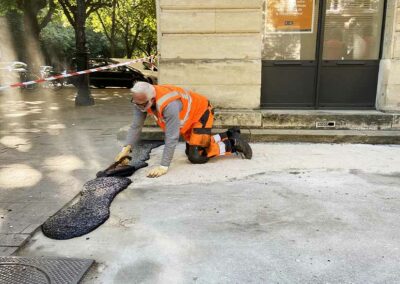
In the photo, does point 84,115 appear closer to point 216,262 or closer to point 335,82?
point 335,82

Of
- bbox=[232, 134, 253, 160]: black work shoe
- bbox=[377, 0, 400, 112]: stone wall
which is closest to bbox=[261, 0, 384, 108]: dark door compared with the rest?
bbox=[377, 0, 400, 112]: stone wall

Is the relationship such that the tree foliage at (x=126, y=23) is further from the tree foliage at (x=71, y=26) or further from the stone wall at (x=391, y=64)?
the stone wall at (x=391, y=64)

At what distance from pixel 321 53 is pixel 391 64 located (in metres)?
1.10

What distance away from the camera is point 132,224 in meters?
3.46

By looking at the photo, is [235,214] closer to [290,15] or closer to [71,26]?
[290,15]

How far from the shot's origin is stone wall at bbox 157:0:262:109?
20.6 feet

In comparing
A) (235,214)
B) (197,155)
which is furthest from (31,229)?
(197,155)

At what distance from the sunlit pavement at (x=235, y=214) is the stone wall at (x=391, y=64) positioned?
0.96 m

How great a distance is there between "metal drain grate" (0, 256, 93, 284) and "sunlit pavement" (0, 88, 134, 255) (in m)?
0.25

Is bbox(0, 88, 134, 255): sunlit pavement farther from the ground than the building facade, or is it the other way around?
the building facade

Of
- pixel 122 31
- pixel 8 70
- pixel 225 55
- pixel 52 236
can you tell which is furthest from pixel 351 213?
pixel 122 31

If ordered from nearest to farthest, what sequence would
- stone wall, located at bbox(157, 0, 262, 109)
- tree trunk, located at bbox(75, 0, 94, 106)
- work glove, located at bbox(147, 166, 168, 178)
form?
work glove, located at bbox(147, 166, 168, 178) < stone wall, located at bbox(157, 0, 262, 109) < tree trunk, located at bbox(75, 0, 94, 106)

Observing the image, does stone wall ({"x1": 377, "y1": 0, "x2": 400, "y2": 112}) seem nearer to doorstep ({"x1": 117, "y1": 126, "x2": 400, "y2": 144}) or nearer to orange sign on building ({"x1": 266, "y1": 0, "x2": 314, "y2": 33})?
doorstep ({"x1": 117, "y1": 126, "x2": 400, "y2": 144})

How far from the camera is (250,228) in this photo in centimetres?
335
